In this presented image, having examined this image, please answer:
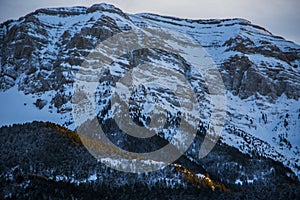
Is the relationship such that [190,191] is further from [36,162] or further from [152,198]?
[36,162]

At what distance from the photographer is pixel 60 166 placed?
19750 cm

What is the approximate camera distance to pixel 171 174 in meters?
198

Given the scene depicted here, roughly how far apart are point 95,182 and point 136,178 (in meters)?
16.0

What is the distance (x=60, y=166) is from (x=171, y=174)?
4334 centimetres

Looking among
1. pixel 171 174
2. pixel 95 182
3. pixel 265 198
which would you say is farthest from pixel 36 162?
pixel 265 198

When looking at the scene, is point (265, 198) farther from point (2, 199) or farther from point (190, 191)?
point (2, 199)

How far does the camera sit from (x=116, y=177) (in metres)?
192

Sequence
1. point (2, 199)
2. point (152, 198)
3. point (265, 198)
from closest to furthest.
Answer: point (2, 199)
point (152, 198)
point (265, 198)

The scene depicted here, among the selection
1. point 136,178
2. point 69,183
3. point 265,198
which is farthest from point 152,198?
point 265,198

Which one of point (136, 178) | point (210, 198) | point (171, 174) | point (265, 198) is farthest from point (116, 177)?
point (265, 198)

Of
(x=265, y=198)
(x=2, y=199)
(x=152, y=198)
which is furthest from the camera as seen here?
(x=265, y=198)

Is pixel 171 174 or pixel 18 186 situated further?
pixel 171 174

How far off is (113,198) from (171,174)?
27.9 metres

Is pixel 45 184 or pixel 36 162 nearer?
pixel 45 184
